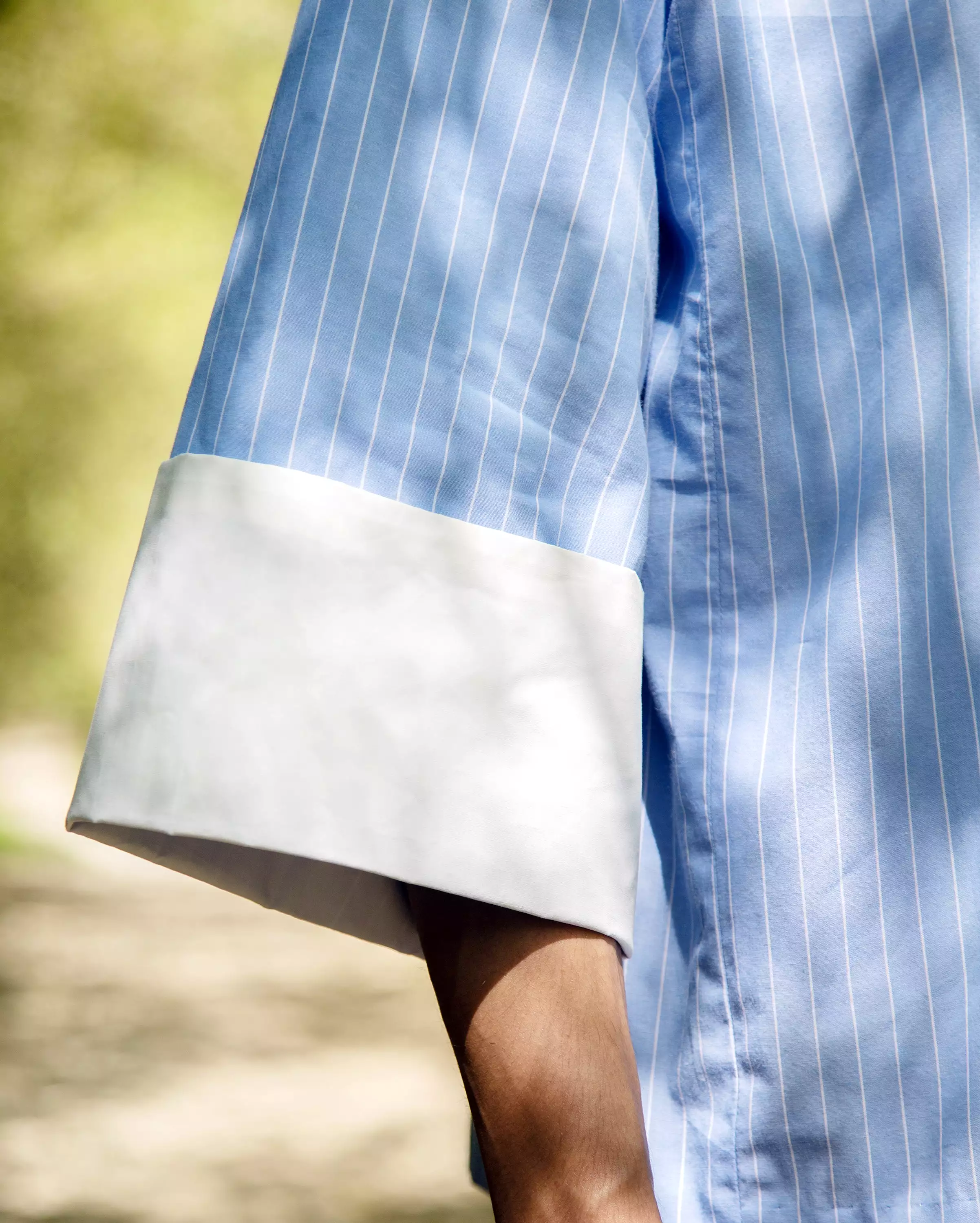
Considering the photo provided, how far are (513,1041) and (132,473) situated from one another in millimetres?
709

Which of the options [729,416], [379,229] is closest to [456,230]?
[379,229]

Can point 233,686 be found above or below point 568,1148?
above

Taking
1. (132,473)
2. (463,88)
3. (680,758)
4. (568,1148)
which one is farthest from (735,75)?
(132,473)

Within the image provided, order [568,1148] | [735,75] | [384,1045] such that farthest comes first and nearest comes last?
[384,1045] → [735,75] → [568,1148]

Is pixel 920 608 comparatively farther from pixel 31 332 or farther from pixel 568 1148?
pixel 31 332

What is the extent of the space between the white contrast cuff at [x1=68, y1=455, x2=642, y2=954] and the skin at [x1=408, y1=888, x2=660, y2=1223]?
2cm

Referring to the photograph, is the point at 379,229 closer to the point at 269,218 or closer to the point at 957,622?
the point at 269,218

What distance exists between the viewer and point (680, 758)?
396 mm

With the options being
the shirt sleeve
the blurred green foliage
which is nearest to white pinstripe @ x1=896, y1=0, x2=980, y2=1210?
the shirt sleeve

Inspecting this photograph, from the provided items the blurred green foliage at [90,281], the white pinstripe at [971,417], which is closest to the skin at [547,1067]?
the white pinstripe at [971,417]

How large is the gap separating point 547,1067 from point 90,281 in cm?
80

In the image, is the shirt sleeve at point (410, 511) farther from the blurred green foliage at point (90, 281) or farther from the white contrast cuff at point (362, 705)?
the blurred green foliage at point (90, 281)

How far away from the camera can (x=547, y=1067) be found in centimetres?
29

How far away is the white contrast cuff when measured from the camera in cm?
30
